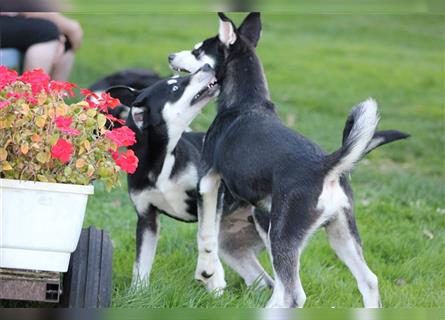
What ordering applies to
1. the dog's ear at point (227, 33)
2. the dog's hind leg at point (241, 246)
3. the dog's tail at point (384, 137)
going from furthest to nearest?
the dog's hind leg at point (241, 246), the dog's ear at point (227, 33), the dog's tail at point (384, 137)

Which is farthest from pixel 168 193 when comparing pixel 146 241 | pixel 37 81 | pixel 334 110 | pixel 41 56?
pixel 334 110

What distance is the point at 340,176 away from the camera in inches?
165

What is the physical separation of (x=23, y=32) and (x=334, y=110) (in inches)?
177

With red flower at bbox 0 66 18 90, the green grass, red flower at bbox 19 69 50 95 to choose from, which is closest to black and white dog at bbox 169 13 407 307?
the green grass

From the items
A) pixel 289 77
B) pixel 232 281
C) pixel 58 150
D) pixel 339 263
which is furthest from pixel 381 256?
pixel 289 77

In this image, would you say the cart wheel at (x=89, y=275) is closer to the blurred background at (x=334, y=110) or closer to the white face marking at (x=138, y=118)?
the blurred background at (x=334, y=110)

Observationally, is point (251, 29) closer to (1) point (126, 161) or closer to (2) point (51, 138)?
(1) point (126, 161)

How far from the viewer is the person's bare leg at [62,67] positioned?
27.6 feet

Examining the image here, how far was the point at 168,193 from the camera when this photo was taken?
5031mm

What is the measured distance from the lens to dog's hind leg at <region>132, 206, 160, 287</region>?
197 inches

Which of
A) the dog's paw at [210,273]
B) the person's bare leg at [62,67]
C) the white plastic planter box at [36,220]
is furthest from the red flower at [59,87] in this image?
the person's bare leg at [62,67]

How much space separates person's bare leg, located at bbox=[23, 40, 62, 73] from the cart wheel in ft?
12.0

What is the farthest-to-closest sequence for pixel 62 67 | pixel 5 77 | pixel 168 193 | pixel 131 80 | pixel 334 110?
pixel 334 110 < pixel 131 80 < pixel 62 67 < pixel 168 193 < pixel 5 77

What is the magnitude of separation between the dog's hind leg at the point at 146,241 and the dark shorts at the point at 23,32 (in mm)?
3296
